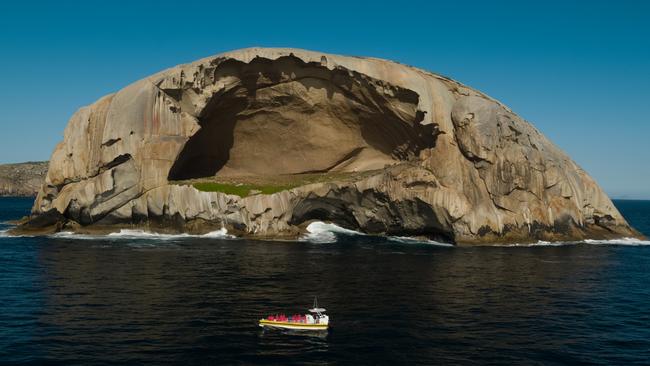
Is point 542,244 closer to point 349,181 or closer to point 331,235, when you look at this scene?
point 349,181

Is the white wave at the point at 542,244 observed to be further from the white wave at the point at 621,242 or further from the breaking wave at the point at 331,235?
the breaking wave at the point at 331,235

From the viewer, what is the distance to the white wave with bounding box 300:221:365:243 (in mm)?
61562

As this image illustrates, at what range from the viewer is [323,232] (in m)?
67.1

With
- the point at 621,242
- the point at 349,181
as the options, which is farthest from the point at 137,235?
the point at 621,242

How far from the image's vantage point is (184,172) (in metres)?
74.8

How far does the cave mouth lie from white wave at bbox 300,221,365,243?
8845mm

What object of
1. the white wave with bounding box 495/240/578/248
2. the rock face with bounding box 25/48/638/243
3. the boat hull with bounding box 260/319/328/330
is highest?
the rock face with bounding box 25/48/638/243

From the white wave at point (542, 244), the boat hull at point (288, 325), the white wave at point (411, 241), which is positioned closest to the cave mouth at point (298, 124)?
the white wave at point (411, 241)

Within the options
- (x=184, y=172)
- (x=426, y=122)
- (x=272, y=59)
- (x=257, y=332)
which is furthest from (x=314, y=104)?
(x=257, y=332)

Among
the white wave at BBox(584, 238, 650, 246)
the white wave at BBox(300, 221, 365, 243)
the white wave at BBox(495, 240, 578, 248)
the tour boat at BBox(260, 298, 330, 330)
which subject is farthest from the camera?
the white wave at BBox(584, 238, 650, 246)

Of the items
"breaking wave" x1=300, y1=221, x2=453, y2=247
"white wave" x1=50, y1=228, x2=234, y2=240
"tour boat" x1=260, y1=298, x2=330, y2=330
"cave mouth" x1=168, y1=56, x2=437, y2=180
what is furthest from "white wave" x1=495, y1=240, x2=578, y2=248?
"tour boat" x1=260, y1=298, x2=330, y2=330

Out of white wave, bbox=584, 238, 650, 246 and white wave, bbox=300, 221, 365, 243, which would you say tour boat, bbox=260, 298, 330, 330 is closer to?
white wave, bbox=300, 221, 365, 243

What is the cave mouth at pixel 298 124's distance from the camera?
64.2 meters

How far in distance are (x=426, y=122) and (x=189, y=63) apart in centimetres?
2678
